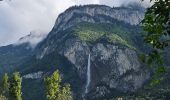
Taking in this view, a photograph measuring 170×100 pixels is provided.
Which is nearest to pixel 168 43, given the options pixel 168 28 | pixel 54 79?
pixel 168 28

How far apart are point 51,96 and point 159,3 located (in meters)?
182

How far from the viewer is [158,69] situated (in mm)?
13211

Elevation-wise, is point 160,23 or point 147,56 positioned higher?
point 160,23

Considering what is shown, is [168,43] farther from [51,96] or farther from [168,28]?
[51,96]

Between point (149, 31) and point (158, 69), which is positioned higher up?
point (149, 31)

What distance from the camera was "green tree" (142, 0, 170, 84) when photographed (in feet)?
42.3

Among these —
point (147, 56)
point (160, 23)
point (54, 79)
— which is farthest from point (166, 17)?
point (54, 79)

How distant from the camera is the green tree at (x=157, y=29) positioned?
42.3 feet

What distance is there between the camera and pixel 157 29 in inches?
509

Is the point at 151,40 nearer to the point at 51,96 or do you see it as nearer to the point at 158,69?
the point at 158,69

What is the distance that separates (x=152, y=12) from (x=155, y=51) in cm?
108

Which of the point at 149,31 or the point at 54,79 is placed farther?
the point at 54,79

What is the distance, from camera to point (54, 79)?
19325 centimetres

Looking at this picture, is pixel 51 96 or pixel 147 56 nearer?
pixel 147 56
